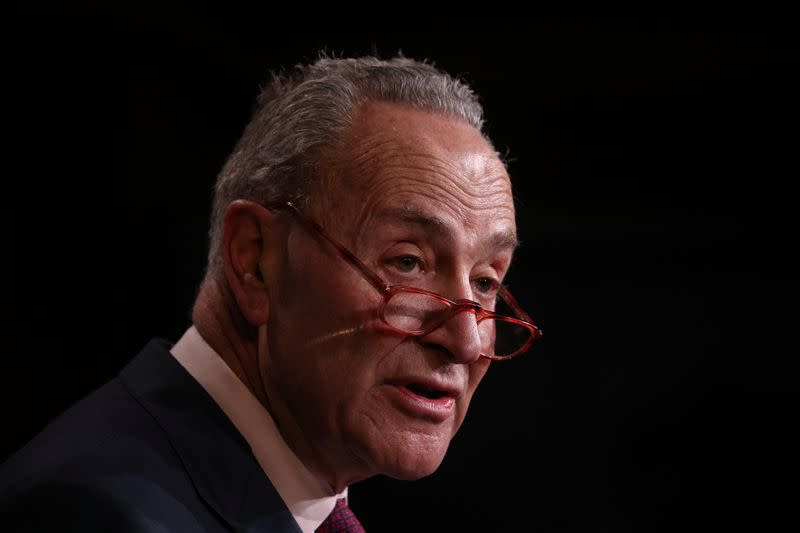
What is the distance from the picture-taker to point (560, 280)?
10.2ft

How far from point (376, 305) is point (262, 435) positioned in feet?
1.17

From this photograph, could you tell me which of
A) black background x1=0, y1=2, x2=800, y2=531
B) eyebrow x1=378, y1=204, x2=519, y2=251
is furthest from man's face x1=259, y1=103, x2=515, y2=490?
black background x1=0, y1=2, x2=800, y2=531

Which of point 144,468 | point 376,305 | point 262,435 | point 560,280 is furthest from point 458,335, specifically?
point 560,280

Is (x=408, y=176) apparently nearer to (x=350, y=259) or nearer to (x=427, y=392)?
(x=350, y=259)

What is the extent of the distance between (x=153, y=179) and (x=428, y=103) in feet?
5.53

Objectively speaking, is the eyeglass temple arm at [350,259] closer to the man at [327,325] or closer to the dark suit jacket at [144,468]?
the man at [327,325]

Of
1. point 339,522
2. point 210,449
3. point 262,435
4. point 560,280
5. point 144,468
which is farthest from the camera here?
point 560,280

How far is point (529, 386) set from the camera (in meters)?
3.04

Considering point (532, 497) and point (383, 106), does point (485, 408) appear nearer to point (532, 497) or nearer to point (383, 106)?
point (532, 497)

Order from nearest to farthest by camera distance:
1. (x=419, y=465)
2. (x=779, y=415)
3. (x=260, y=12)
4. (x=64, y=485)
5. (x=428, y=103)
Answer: (x=64, y=485), (x=419, y=465), (x=428, y=103), (x=779, y=415), (x=260, y=12)

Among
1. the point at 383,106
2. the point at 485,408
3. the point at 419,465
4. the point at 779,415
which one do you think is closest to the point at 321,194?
the point at 383,106

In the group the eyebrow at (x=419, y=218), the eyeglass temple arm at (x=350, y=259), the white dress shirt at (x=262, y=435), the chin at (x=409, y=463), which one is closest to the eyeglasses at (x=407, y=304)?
the eyeglass temple arm at (x=350, y=259)

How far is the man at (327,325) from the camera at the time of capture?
5.25ft

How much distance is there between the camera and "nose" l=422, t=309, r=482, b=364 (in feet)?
5.40
